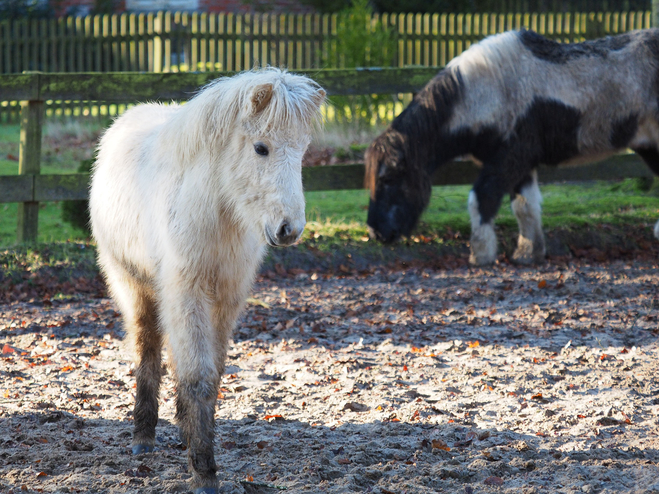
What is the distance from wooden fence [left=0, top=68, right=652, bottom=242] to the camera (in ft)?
23.3

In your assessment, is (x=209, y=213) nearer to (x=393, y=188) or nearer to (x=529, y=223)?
(x=393, y=188)

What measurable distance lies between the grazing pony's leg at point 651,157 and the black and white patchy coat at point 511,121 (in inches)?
9.4

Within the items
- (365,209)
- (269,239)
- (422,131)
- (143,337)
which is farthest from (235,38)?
(269,239)

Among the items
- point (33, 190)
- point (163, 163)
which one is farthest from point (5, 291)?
point (163, 163)

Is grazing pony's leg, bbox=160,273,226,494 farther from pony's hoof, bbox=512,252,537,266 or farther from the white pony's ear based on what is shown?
pony's hoof, bbox=512,252,537,266

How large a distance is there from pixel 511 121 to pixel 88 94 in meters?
4.30

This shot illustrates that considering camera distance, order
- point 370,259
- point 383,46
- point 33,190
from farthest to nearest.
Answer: point 383,46 → point 370,259 → point 33,190

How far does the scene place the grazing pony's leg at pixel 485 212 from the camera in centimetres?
734

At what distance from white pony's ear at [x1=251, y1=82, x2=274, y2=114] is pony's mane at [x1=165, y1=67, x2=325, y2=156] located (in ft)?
0.04

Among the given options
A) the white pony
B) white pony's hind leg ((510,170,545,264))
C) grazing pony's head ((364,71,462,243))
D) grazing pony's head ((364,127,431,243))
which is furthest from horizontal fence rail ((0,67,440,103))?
the white pony

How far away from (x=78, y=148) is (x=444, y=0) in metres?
12.1

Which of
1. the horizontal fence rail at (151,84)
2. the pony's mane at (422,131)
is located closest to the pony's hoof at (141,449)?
the horizontal fence rail at (151,84)

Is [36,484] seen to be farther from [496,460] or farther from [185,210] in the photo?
[496,460]

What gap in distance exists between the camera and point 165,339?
11.6ft
